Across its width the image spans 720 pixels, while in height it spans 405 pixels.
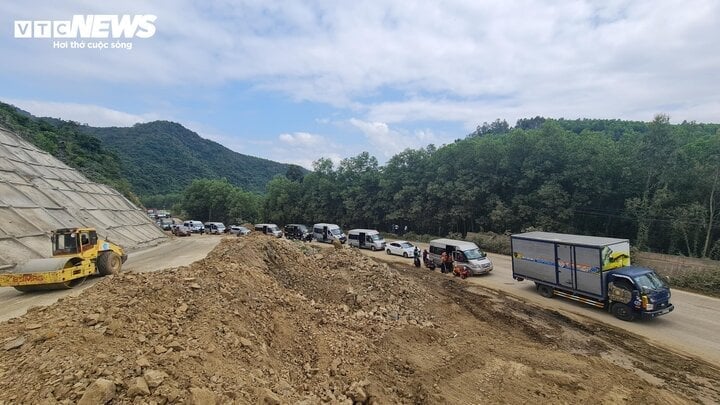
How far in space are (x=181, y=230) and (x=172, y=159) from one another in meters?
86.1

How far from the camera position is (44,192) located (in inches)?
1105

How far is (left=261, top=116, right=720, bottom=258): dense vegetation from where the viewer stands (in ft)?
78.4

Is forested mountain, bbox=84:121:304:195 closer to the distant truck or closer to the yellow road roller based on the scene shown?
the yellow road roller

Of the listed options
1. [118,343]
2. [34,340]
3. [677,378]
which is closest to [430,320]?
[677,378]

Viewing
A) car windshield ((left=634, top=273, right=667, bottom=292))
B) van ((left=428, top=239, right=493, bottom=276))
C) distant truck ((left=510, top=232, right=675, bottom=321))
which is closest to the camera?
car windshield ((left=634, top=273, right=667, bottom=292))

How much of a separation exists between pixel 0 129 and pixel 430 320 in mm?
46532

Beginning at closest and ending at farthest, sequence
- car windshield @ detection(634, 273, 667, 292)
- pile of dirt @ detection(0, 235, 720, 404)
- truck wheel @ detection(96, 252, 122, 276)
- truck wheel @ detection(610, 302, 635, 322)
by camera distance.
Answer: pile of dirt @ detection(0, 235, 720, 404), car windshield @ detection(634, 273, 667, 292), truck wheel @ detection(610, 302, 635, 322), truck wheel @ detection(96, 252, 122, 276)

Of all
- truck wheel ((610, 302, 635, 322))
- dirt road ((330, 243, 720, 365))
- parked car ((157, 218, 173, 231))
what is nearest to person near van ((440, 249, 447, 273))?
dirt road ((330, 243, 720, 365))

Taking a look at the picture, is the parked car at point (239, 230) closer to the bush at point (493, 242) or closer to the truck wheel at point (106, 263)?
the bush at point (493, 242)

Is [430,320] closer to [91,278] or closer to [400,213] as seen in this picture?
[91,278]

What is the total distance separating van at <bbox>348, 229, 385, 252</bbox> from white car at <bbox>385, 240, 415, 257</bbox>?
2.37 m

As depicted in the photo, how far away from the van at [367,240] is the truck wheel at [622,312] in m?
20.0

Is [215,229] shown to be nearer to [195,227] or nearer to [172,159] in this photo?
[195,227]

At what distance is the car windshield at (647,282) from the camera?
12656 millimetres
